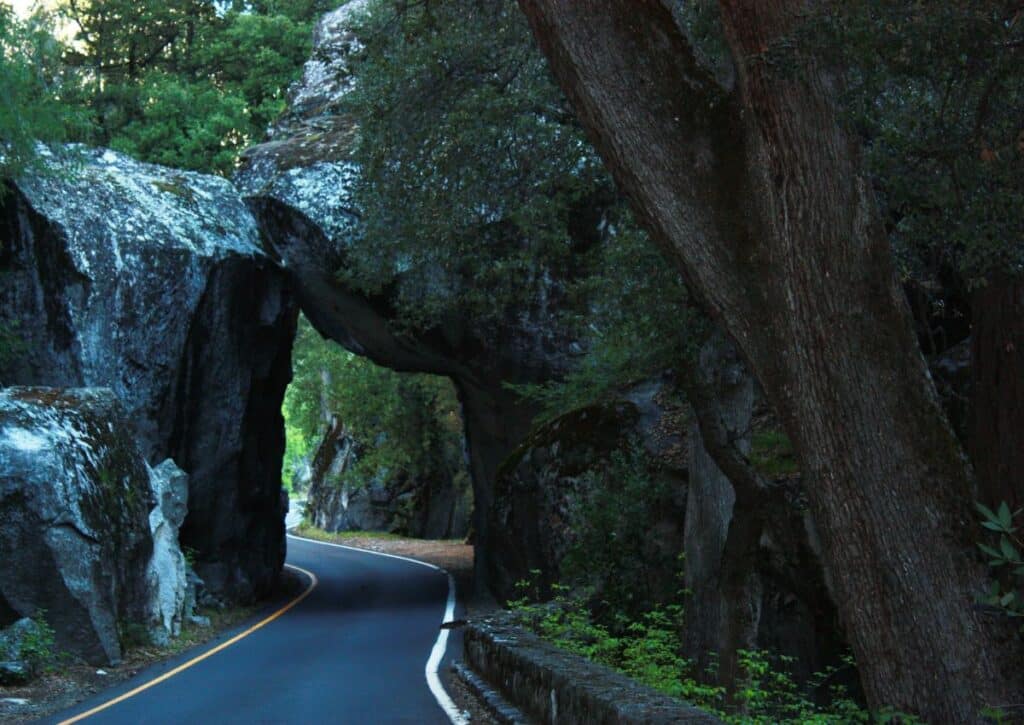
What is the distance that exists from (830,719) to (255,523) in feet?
81.4

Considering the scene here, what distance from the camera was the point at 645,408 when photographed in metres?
22.7

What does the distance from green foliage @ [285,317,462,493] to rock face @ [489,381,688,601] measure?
715 inches

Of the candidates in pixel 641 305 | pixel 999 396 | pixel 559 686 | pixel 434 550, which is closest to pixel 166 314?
pixel 641 305

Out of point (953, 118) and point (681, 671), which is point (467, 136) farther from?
point (953, 118)

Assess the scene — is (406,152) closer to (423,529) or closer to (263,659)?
(263,659)

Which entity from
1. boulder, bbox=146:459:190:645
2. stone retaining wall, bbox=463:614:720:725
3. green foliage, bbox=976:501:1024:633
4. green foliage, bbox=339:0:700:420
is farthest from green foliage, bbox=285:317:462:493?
green foliage, bbox=976:501:1024:633

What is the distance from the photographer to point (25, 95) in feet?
70.2

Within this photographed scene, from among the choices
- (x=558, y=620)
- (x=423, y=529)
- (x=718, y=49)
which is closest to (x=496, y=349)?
(x=558, y=620)

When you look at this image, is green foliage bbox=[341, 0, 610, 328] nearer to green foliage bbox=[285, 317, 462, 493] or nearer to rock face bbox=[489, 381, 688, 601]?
rock face bbox=[489, 381, 688, 601]

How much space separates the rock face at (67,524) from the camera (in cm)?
1638

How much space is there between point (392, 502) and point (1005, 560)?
1972 inches

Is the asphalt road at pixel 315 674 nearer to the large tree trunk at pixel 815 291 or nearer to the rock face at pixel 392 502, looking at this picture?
the large tree trunk at pixel 815 291

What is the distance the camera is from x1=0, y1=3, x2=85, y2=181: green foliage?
20.5 meters

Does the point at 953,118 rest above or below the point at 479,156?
below
